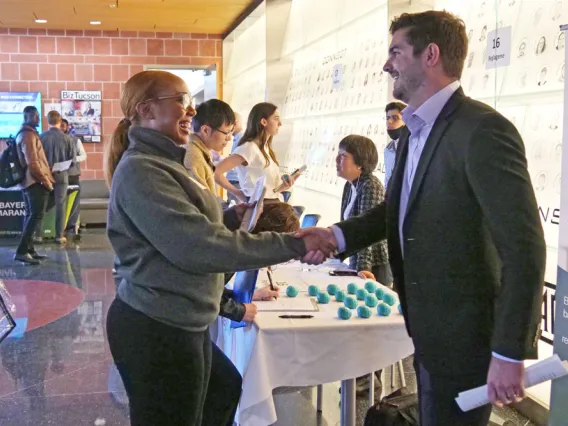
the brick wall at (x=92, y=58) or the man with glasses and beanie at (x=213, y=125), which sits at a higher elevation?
the brick wall at (x=92, y=58)

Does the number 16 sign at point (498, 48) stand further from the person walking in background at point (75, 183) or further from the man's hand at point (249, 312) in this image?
the person walking in background at point (75, 183)

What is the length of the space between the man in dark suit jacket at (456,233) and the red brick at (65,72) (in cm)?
1062

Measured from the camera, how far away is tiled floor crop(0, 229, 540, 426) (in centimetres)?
335

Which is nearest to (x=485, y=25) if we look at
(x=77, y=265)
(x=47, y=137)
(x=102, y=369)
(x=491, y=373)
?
(x=491, y=373)

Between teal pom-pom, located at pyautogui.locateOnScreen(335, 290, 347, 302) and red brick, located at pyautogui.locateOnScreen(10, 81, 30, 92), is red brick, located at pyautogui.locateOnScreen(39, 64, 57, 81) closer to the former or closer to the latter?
red brick, located at pyautogui.locateOnScreen(10, 81, 30, 92)

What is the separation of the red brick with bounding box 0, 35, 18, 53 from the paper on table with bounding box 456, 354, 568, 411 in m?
11.3

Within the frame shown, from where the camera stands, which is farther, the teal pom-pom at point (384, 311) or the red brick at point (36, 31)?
the red brick at point (36, 31)

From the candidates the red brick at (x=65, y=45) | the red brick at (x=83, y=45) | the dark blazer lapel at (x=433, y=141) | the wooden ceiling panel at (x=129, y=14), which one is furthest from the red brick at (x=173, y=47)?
the dark blazer lapel at (x=433, y=141)

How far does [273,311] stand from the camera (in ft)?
8.39

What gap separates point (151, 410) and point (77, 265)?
19.1 ft

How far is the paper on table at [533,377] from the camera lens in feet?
4.83

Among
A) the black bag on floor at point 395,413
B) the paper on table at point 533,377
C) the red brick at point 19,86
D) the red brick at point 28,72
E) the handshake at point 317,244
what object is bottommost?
the black bag on floor at point 395,413

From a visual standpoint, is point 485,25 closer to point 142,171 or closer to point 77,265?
point 142,171

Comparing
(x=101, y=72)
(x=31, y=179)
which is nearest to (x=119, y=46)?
(x=101, y=72)
